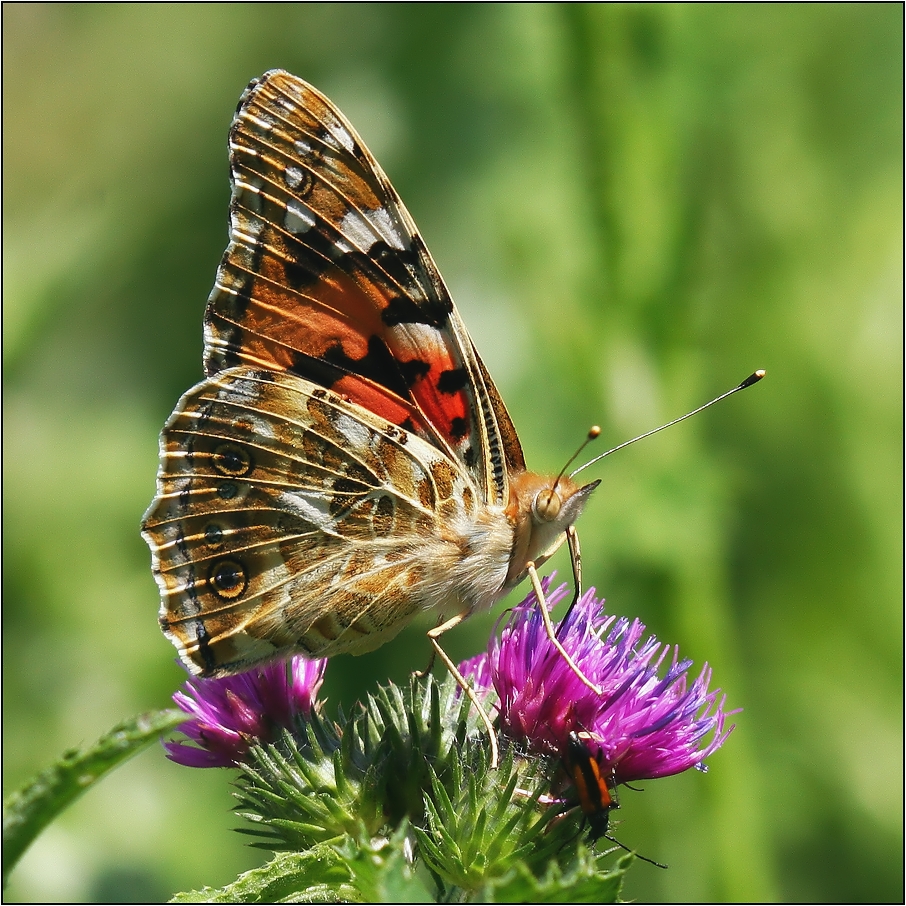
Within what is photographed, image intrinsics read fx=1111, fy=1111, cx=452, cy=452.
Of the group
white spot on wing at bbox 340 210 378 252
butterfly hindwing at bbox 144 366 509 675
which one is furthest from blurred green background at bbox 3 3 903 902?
white spot on wing at bbox 340 210 378 252

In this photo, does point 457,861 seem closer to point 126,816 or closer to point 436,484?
point 436,484

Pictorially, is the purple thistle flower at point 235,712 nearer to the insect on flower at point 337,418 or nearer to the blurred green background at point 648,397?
the insect on flower at point 337,418

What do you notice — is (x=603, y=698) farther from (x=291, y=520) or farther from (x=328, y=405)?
(x=328, y=405)

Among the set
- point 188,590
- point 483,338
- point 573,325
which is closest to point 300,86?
point 188,590

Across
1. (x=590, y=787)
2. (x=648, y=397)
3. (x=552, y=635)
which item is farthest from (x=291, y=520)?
(x=648, y=397)

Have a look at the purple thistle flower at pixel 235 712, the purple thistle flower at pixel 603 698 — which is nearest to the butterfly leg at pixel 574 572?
the purple thistle flower at pixel 603 698
